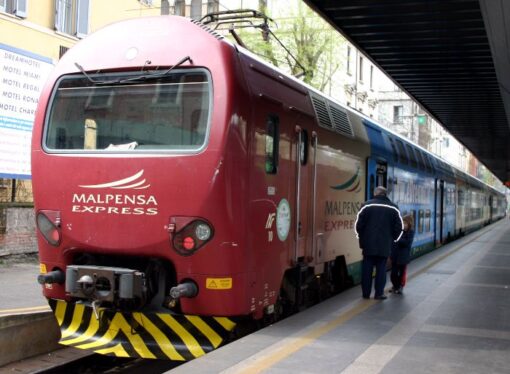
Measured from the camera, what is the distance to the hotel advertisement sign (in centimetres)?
1180

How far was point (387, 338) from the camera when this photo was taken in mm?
6121

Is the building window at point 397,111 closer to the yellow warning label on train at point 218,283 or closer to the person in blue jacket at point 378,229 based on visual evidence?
the person in blue jacket at point 378,229

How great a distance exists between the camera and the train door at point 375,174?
10359 mm

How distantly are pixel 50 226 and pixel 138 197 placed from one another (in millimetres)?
1062

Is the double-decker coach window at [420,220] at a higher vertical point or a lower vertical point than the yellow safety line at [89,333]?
higher

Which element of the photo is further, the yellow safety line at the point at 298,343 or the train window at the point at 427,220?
the train window at the point at 427,220

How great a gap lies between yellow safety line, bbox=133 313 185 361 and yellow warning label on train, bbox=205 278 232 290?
29.2 inches

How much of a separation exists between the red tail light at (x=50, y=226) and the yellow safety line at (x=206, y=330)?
1521 millimetres

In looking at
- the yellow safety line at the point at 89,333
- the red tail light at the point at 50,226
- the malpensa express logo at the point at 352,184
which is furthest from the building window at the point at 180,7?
the yellow safety line at the point at 89,333

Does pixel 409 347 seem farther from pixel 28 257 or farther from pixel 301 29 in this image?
pixel 301 29

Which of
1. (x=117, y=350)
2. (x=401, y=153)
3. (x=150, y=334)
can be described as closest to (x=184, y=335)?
(x=150, y=334)

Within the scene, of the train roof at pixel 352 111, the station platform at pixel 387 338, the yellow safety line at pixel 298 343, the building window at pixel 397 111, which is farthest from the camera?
the building window at pixel 397 111

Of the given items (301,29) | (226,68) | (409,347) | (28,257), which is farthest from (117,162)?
(301,29)

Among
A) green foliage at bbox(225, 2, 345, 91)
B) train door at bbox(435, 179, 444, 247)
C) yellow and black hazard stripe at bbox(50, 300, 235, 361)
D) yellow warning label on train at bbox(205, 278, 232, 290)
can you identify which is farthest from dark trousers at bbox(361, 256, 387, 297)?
green foliage at bbox(225, 2, 345, 91)
